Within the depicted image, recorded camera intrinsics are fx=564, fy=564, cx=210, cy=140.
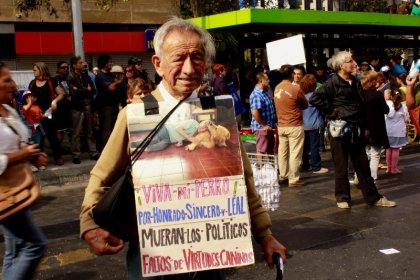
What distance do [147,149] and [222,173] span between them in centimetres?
30

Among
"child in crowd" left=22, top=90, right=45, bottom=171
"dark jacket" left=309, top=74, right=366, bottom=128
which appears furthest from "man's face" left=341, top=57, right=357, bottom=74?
"child in crowd" left=22, top=90, right=45, bottom=171

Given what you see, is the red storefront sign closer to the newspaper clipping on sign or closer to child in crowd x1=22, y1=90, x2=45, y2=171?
child in crowd x1=22, y1=90, x2=45, y2=171

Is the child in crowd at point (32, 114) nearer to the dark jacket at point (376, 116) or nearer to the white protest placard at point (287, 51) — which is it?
the white protest placard at point (287, 51)

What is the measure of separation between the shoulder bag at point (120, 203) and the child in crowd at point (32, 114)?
7.23 m

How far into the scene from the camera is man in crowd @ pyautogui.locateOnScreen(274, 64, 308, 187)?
8344 millimetres

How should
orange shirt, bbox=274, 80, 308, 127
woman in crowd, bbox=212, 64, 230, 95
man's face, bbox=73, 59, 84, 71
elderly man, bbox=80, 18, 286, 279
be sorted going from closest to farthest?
elderly man, bbox=80, 18, 286, 279
orange shirt, bbox=274, 80, 308, 127
man's face, bbox=73, 59, 84, 71
woman in crowd, bbox=212, 64, 230, 95

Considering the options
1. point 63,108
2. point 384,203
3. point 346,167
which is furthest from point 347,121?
point 63,108

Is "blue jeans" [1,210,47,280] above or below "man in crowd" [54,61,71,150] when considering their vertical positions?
below

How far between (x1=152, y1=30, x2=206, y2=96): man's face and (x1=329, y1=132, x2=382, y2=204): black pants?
483cm

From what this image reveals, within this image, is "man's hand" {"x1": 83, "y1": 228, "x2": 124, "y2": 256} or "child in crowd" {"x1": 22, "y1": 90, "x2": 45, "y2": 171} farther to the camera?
"child in crowd" {"x1": 22, "y1": 90, "x2": 45, "y2": 171}

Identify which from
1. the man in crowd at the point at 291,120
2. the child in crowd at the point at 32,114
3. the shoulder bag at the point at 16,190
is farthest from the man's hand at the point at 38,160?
the child in crowd at the point at 32,114

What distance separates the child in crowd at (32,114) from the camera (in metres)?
9.08

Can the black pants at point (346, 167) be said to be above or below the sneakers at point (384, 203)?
above

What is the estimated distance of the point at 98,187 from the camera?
2.28m
